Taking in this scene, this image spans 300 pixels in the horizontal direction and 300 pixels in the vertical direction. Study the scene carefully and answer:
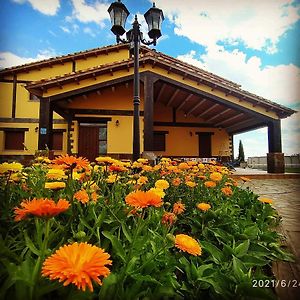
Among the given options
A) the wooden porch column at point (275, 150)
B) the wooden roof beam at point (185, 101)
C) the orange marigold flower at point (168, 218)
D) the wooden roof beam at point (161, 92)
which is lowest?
the orange marigold flower at point (168, 218)

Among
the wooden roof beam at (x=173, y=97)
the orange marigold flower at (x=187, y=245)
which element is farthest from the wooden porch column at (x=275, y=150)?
the orange marigold flower at (x=187, y=245)

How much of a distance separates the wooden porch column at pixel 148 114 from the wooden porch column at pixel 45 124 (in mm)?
2753

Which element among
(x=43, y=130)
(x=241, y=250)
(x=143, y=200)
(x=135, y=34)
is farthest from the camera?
(x=43, y=130)

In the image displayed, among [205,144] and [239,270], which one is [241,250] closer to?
[239,270]

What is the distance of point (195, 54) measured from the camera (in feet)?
3.82

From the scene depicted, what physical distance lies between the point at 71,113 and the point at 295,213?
831 centimetres

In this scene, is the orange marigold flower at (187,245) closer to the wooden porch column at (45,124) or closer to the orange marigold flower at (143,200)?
the orange marigold flower at (143,200)

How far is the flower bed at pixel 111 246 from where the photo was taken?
549 mm

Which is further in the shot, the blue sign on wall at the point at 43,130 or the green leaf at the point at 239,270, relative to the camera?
the blue sign on wall at the point at 43,130

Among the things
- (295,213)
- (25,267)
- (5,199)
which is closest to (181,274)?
(25,267)

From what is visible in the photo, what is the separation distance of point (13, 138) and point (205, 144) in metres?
8.63

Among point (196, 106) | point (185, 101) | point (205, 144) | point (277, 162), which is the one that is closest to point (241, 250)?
point (277, 162)

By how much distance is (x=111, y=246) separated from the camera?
982mm

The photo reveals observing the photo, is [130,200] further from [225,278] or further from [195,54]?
[195,54]
